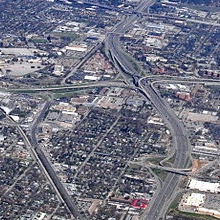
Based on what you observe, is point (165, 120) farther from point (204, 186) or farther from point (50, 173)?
point (50, 173)

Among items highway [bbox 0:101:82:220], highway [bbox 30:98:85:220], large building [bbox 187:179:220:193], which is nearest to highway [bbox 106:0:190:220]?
large building [bbox 187:179:220:193]

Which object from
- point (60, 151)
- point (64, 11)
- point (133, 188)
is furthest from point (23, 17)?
point (133, 188)

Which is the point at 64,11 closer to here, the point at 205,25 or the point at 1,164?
the point at 205,25

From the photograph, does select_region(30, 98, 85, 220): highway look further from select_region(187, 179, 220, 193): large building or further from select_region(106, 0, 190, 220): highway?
select_region(187, 179, 220, 193): large building

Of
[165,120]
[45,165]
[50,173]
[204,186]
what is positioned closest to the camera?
[204,186]

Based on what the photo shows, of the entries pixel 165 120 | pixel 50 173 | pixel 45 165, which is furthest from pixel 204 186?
pixel 45 165

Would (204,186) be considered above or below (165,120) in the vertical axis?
below

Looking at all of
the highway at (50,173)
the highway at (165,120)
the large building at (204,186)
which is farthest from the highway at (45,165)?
the large building at (204,186)

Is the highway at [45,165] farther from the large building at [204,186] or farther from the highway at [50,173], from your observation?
the large building at [204,186]
